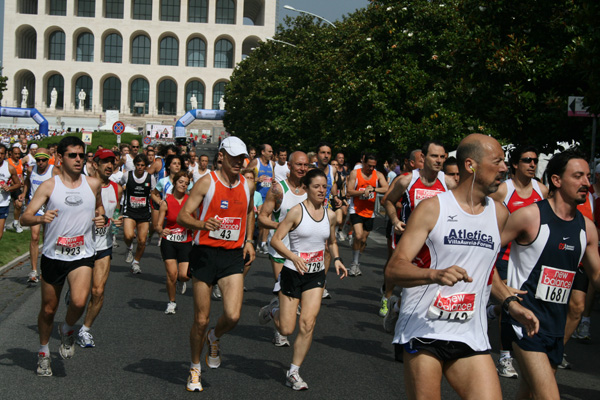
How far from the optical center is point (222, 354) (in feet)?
25.0

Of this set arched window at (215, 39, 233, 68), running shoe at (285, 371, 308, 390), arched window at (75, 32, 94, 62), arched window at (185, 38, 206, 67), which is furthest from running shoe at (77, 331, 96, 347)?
arched window at (75, 32, 94, 62)

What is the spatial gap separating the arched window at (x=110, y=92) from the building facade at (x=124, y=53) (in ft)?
0.48

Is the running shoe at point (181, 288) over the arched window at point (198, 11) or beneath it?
beneath

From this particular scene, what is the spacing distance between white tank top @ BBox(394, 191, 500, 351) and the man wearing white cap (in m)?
2.52

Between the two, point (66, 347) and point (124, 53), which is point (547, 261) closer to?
point (66, 347)

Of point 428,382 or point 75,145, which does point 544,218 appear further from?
point 75,145

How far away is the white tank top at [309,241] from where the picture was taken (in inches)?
279

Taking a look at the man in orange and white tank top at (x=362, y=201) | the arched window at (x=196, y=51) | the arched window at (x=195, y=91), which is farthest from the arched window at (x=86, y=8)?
the man in orange and white tank top at (x=362, y=201)

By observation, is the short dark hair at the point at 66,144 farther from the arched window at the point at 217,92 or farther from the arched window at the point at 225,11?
the arched window at the point at 225,11

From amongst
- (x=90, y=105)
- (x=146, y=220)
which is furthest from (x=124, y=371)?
(x=90, y=105)

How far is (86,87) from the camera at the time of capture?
112312 mm

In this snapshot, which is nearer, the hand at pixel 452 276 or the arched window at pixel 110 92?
the hand at pixel 452 276

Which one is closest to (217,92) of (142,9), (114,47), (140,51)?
(140,51)

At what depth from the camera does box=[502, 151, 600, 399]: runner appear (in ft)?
15.3
